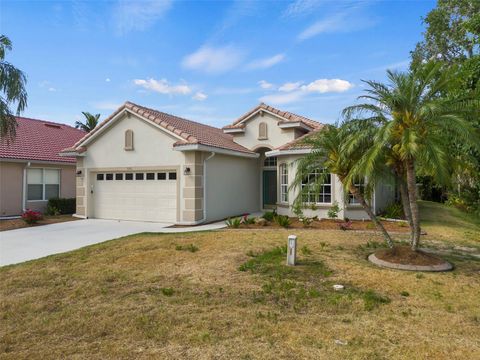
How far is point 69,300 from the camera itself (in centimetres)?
627

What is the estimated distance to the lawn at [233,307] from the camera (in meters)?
4.50

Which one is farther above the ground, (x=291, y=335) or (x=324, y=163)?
(x=324, y=163)

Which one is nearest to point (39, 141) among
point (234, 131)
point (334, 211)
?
point (234, 131)

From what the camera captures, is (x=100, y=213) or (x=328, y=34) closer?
(x=328, y=34)

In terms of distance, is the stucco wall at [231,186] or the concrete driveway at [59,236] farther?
the stucco wall at [231,186]

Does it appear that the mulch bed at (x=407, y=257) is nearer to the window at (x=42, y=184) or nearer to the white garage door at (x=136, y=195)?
the white garage door at (x=136, y=195)

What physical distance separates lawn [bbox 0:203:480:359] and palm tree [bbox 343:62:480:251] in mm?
2394

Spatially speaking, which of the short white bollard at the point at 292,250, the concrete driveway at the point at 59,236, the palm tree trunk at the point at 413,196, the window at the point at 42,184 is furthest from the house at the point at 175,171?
the short white bollard at the point at 292,250

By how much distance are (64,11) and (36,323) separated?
39.9 feet

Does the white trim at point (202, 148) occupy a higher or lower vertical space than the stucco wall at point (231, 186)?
higher

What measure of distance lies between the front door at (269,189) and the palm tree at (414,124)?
36.8 feet

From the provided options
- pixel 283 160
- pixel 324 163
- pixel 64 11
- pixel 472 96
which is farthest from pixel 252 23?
pixel 472 96

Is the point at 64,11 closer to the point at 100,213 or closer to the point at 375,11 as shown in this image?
the point at 100,213

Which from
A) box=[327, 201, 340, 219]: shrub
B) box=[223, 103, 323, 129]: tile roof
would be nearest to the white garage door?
box=[223, 103, 323, 129]: tile roof
